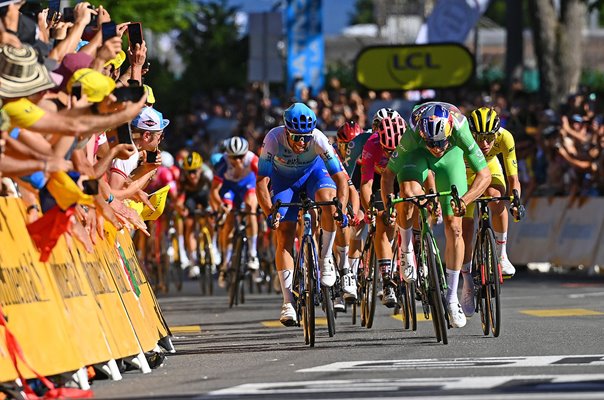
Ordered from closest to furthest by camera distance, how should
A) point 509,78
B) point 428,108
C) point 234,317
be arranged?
point 428,108
point 234,317
point 509,78

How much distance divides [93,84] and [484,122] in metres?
5.46

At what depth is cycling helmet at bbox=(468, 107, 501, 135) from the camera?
613 inches

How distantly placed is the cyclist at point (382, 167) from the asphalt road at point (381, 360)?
49cm

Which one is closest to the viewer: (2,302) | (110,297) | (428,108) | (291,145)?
(2,302)

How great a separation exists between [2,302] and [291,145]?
213 inches

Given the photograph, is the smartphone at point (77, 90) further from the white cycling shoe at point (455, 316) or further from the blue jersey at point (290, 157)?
the white cycling shoe at point (455, 316)

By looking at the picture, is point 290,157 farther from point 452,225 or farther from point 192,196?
point 192,196

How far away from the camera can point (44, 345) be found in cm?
1030

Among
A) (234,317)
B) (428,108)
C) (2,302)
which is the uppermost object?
(428,108)

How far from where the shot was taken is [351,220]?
15.8 metres

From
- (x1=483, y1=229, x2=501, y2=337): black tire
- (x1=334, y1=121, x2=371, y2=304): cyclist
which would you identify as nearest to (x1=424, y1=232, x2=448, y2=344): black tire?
(x1=483, y1=229, x2=501, y2=337): black tire

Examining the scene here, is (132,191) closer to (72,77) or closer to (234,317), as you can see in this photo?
(72,77)

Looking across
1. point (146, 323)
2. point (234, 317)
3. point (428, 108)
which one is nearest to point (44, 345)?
point (146, 323)

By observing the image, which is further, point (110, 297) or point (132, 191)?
point (132, 191)
